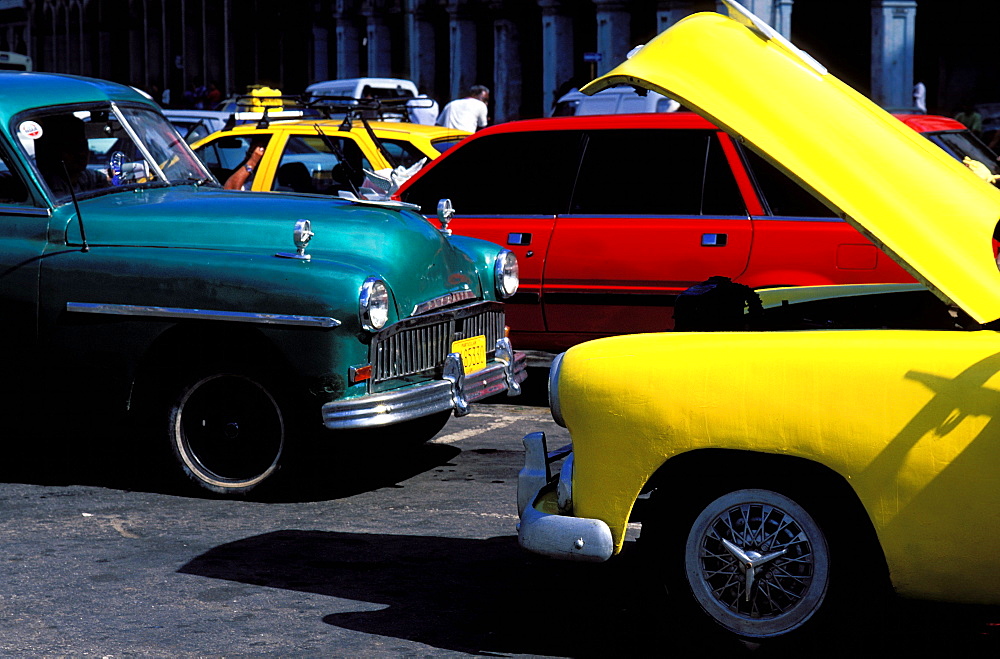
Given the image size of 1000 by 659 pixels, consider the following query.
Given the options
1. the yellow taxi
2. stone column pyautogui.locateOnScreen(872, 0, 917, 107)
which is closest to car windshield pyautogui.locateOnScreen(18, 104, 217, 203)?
the yellow taxi

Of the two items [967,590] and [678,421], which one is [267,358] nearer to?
[678,421]

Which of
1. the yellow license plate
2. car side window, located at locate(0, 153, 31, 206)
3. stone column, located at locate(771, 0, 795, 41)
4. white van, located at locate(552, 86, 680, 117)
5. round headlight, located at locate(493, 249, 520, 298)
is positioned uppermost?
stone column, located at locate(771, 0, 795, 41)

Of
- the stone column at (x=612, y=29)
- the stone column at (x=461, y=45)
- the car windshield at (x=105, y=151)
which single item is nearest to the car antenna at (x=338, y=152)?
the car windshield at (x=105, y=151)

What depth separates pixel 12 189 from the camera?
7125 mm

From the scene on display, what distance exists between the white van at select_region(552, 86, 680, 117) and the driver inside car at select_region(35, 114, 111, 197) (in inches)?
579

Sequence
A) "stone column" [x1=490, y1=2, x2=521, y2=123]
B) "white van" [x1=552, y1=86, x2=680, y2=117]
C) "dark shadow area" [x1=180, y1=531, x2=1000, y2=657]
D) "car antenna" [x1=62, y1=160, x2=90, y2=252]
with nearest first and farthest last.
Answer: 1. "dark shadow area" [x1=180, y1=531, x2=1000, y2=657]
2. "car antenna" [x1=62, y1=160, x2=90, y2=252]
3. "white van" [x1=552, y1=86, x2=680, y2=117]
4. "stone column" [x1=490, y1=2, x2=521, y2=123]

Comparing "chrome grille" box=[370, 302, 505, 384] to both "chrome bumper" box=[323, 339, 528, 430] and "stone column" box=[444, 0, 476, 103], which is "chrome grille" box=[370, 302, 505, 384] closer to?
"chrome bumper" box=[323, 339, 528, 430]

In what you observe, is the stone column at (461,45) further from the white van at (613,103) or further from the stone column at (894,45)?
the white van at (613,103)

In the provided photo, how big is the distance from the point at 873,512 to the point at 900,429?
0.24 metres

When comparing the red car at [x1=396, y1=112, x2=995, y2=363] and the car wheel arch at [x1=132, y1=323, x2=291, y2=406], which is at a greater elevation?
the red car at [x1=396, y1=112, x2=995, y2=363]

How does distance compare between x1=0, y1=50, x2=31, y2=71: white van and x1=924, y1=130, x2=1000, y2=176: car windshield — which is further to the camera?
x1=0, y1=50, x2=31, y2=71: white van

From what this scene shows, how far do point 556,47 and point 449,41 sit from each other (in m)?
5.82

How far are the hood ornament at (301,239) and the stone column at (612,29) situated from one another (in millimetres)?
28407

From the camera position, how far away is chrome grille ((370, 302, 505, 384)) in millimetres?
6684
